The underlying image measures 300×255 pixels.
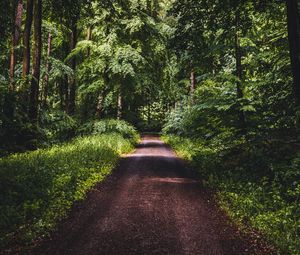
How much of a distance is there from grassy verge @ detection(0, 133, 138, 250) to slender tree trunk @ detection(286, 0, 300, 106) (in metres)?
7.53

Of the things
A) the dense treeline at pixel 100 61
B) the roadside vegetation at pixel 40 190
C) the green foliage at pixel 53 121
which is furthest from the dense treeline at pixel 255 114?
the green foliage at pixel 53 121

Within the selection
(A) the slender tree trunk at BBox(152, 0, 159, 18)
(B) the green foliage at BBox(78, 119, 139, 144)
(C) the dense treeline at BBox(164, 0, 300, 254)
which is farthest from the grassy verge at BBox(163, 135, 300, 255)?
(A) the slender tree trunk at BBox(152, 0, 159, 18)

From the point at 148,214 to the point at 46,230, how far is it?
2540mm

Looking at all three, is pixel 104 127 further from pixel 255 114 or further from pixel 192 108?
pixel 255 114

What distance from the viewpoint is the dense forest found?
817 cm

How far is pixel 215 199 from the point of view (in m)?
10.1

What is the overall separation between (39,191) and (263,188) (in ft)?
20.4

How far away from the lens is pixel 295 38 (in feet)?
34.2

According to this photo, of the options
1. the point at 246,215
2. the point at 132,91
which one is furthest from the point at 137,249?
the point at 132,91

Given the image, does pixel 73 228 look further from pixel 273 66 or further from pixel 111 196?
pixel 273 66

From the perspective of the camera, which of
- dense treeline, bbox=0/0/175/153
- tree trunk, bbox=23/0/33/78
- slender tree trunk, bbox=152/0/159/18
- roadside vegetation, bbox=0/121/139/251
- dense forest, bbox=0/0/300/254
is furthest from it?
slender tree trunk, bbox=152/0/159/18

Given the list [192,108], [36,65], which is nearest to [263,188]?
[192,108]

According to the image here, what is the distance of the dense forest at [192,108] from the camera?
8172mm

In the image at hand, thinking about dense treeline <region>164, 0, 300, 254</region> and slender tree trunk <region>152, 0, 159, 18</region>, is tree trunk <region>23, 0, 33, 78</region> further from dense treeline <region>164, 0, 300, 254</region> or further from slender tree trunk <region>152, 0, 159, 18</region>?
slender tree trunk <region>152, 0, 159, 18</region>
